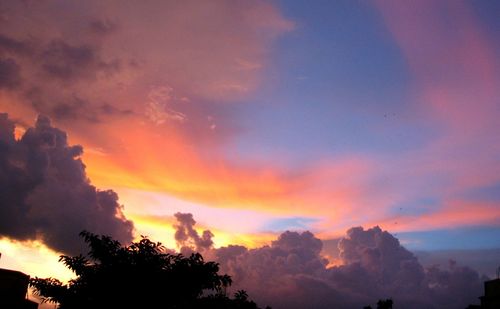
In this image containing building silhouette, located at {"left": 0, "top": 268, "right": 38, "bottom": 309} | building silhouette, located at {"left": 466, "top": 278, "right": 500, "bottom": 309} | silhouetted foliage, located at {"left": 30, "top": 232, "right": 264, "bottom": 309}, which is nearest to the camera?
silhouetted foliage, located at {"left": 30, "top": 232, "right": 264, "bottom": 309}

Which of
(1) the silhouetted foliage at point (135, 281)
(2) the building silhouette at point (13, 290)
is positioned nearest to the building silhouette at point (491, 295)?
(1) the silhouetted foliage at point (135, 281)

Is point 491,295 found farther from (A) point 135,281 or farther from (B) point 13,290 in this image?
(B) point 13,290

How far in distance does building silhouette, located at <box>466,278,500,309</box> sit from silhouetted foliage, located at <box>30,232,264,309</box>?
160ft

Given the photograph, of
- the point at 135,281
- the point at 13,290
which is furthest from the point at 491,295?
the point at 13,290

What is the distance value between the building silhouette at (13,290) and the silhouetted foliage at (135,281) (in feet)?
133

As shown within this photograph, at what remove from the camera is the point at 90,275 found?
16.6 meters

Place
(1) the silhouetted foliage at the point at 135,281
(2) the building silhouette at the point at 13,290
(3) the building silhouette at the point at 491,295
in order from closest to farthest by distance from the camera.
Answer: (1) the silhouetted foliage at the point at 135,281
(2) the building silhouette at the point at 13,290
(3) the building silhouette at the point at 491,295

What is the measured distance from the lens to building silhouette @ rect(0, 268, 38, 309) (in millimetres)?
50500

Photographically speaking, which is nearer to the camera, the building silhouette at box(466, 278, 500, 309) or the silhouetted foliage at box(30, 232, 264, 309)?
the silhouetted foliage at box(30, 232, 264, 309)

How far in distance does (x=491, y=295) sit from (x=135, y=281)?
54.2 metres

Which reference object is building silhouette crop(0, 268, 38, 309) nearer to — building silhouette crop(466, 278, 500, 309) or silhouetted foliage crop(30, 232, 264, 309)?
silhouetted foliage crop(30, 232, 264, 309)

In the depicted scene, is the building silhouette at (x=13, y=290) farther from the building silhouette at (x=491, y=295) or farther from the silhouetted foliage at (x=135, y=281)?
the building silhouette at (x=491, y=295)

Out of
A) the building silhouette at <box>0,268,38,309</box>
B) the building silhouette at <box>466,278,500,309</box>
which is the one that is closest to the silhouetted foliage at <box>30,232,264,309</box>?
the building silhouette at <box>0,268,38,309</box>

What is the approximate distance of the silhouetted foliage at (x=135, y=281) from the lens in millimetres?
16000
